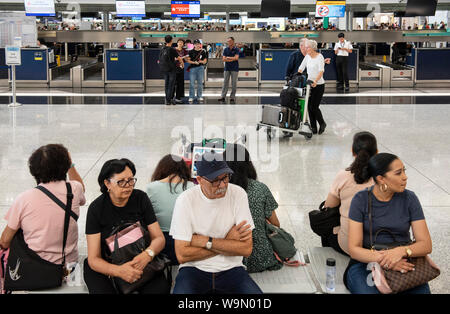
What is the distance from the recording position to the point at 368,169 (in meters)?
3.94

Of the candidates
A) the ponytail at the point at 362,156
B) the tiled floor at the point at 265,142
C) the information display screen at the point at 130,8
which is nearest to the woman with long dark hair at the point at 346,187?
the ponytail at the point at 362,156

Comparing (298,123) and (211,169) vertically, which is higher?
(211,169)

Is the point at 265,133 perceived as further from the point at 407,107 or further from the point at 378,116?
the point at 407,107

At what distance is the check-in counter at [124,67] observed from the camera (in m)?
18.4

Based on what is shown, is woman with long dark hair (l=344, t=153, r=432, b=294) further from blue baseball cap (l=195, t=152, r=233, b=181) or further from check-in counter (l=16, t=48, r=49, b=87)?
check-in counter (l=16, t=48, r=49, b=87)

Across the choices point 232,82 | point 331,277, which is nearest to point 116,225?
point 331,277

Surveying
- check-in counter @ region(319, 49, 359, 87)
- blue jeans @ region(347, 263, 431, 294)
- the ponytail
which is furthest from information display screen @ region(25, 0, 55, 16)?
blue jeans @ region(347, 263, 431, 294)

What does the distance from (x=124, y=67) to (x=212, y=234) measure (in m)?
15.5

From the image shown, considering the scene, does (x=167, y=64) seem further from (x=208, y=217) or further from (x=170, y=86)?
(x=208, y=217)

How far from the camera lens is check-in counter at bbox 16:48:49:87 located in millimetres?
18594

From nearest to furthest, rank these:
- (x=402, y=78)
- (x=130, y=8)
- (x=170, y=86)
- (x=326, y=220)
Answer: (x=326, y=220)
(x=170, y=86)
(x=402, y=78)
(x=130, y=8)

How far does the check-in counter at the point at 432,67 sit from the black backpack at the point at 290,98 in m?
10.1

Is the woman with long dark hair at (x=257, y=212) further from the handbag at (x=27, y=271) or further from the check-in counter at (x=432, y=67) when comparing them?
the check-in counter at (x=432, y=67)

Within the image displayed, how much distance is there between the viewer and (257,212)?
398 cm
